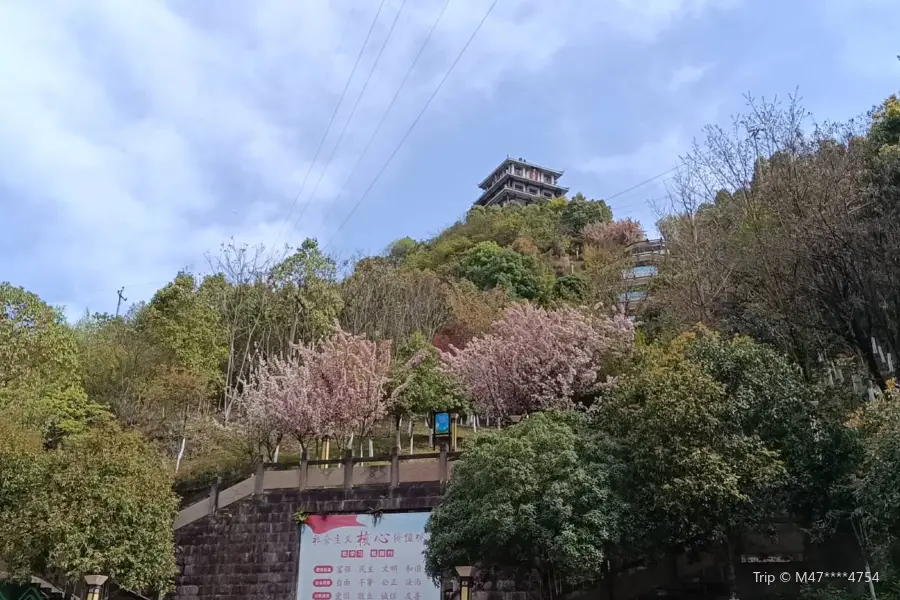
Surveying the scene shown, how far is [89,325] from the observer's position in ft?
89.4

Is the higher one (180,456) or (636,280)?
(636,280)

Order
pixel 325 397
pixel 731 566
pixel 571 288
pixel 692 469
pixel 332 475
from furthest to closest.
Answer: pixel 571 288
pixel 325 397
pixel 332 475
pixel 731 566
pixel 692 469

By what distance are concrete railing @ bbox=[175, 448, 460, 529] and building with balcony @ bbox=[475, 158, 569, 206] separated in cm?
4827

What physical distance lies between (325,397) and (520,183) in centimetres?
4957

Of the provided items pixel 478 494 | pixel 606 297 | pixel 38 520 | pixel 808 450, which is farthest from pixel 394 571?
pixel 606 297

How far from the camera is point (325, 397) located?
16281 millimetres

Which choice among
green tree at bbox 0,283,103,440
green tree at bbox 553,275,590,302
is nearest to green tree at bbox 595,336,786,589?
green tree at bbox 0,283,103,440

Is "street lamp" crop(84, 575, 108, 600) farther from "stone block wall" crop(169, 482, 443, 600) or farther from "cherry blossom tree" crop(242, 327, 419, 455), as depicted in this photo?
"cherry blossom tree" crop(242, 327, 419, 455)

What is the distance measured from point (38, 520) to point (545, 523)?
8.82 metres

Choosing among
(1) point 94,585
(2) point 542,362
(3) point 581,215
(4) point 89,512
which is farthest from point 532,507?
(3) point 581,215

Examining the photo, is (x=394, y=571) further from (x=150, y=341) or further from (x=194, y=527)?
(x=150, y=341)

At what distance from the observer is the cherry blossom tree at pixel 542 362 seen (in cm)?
1532

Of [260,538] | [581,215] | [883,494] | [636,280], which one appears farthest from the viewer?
[581,215]

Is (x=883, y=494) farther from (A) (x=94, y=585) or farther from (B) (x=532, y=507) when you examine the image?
(A) (x=94, y=585)
